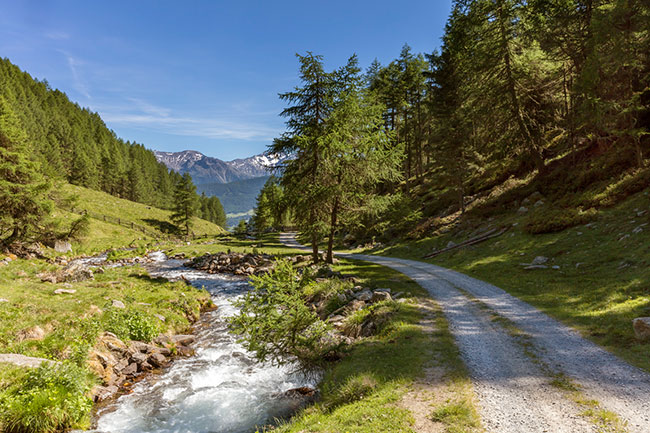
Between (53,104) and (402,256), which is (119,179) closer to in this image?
(53,104)

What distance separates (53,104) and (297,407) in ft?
504

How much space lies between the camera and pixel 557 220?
19.5m

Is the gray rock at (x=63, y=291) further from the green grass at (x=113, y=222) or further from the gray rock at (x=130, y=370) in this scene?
the green grass at (x=113, y=222)

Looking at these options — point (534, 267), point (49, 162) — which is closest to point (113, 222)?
point (49, 162)

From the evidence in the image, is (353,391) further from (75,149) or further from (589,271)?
(75,149)

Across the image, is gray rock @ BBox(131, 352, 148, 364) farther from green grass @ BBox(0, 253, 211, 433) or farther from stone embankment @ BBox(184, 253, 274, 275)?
stone embankment @ BBox(184, 253, 274, 275)

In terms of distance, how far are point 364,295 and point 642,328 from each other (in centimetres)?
967

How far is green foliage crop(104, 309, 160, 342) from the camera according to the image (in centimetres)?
1234

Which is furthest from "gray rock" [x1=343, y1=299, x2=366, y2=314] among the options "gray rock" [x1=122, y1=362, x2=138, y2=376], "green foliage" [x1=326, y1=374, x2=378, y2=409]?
"gray rock" [x1=122, y1=362, x2=138, y2=376]

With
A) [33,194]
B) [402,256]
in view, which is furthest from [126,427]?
[33,194]

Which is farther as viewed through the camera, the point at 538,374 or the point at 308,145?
the point at 308,145

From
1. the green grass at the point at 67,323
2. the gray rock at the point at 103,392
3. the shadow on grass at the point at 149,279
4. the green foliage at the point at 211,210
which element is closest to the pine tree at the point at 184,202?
the shadow on grass at the point at 149,279

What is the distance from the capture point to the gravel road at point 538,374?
5430 millimetres

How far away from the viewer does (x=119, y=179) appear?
94000 millimetres
